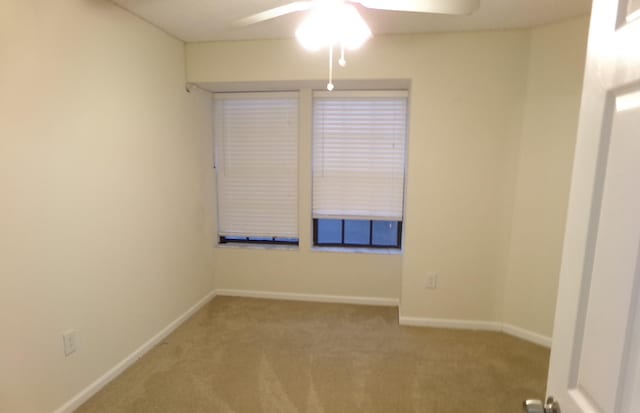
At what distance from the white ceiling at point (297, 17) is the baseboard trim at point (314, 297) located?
2383 mm

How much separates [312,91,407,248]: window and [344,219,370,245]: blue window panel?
0.74ft

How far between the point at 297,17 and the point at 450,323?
107 inches

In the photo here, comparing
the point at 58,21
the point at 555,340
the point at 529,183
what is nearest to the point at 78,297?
the point at 58,21

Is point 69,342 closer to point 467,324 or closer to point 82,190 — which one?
point 82,190

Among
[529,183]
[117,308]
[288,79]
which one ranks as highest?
[288,79]

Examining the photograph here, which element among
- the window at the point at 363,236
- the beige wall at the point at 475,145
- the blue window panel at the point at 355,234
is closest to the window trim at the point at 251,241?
the window at the point at 363,236

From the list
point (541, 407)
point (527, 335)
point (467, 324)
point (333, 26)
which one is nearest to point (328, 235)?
point (467, 324)

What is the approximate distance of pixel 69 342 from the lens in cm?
190

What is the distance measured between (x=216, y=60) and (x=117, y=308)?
6.80 ft

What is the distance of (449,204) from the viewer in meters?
2.80

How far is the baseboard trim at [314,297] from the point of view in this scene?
11.0ft

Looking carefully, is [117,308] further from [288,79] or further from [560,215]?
[560,215]

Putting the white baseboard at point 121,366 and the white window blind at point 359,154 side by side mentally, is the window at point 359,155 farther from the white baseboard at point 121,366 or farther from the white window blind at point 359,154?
the white baseboard at point 121,366

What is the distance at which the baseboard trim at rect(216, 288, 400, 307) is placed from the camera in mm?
3352
